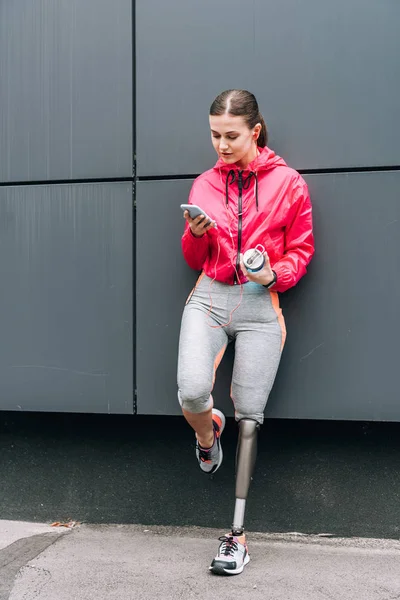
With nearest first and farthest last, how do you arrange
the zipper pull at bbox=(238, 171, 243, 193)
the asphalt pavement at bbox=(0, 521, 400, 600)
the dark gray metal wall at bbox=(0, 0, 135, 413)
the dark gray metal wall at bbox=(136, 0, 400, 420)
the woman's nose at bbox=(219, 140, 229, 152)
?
1. the asphalt pavement at bbox=(0, 521, 400, 600)
2. the woman's nose at bbox=(219, 140, 229, 152)
3. the zipper pull at bbox=(238, 171, 243, 193)
4. the dark gray metal wall at bbox=(136, 0, 400, 420)
5. the dark gray metal wall at bbox=(0, 0, 135, 413)

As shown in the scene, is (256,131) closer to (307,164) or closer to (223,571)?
(307,164)

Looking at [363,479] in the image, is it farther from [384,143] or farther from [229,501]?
[384,143]

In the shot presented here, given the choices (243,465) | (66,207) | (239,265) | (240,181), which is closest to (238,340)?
(239,265)

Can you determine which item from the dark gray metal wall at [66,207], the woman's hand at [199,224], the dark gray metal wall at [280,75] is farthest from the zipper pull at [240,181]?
the dark gray metal wall at [66,207]

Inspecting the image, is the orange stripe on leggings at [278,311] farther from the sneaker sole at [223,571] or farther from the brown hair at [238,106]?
the sneaker sole at [223,571]

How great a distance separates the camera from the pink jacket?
3.56 meters

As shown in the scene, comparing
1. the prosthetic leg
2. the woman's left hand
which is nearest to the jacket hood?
the woman's left hand

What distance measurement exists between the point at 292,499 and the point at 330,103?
234 cm

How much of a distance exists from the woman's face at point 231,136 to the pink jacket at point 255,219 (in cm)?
10

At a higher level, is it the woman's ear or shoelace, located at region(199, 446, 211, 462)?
the woman's ear

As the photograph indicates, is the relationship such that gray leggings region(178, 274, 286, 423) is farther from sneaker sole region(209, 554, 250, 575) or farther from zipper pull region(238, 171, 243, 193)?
sneaker sole region(209, 554, 250, 575)

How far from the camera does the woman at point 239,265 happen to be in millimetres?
3430

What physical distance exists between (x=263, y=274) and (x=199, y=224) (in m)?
0.41

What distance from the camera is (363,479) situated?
3.96 meters
